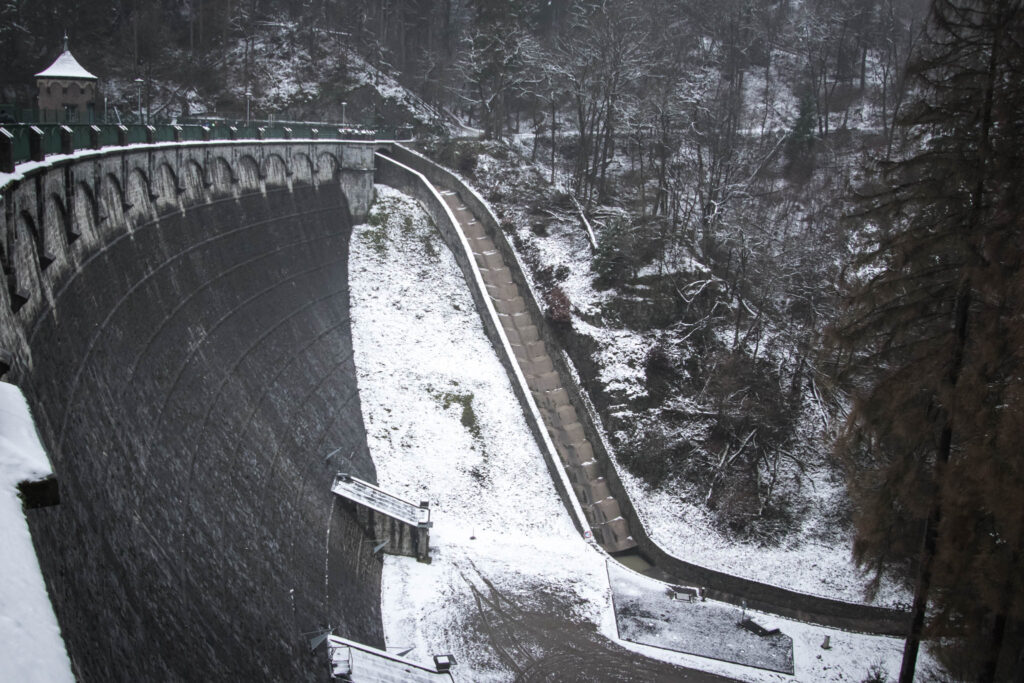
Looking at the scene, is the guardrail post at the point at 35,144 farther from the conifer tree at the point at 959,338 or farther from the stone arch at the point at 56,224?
the conifer tree at the point at 959,338

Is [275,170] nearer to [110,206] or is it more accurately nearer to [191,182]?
[191,182]

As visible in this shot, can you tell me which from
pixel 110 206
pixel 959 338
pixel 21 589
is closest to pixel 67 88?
pixel 110 206

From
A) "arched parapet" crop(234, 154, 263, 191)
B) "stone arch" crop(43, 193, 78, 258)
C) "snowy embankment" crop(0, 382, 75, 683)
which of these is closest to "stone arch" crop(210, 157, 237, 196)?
"arched parapet" crop(234, 154, 263, 191)

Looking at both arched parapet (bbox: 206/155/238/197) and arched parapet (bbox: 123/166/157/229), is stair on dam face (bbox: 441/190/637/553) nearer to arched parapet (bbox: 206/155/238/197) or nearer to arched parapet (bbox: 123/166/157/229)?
arched parapet (bbox: 206/155/238/197)

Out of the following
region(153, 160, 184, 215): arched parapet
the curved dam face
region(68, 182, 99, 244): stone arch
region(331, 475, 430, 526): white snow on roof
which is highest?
region(153, 160, 184, 215): arched parapet

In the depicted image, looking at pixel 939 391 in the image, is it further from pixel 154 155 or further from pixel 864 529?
pixel 154 155

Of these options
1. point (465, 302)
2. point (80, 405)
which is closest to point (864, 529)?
point (80, 405)
